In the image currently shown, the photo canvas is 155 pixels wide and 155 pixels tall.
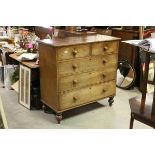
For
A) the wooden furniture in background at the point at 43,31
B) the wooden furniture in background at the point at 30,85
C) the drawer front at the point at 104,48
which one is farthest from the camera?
the wooden furniture in background at the point at 43,31

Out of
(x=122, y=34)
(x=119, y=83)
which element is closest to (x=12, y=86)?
(x=119, y=83)

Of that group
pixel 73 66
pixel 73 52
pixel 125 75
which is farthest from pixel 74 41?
pixel 125 75

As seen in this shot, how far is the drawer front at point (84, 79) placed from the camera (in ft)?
8.52

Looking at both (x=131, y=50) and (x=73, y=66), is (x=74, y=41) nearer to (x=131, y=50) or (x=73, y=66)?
(x=73, y=66)

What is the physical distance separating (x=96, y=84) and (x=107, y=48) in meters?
0.43

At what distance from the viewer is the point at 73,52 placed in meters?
2.55

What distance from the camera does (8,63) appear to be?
3.79 m

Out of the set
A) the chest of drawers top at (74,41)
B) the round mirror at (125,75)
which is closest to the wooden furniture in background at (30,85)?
the chest of drawers top at (74,41)

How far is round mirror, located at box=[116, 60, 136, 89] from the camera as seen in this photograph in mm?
3705

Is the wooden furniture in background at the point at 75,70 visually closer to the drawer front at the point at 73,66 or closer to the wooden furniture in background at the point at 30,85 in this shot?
the drawer front at the point at 73,66

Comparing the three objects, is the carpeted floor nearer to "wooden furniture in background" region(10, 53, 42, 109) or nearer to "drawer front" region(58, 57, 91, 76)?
"wooden furniture in background" region(10, 53, 42, 109)

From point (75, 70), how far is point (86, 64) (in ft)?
0.51

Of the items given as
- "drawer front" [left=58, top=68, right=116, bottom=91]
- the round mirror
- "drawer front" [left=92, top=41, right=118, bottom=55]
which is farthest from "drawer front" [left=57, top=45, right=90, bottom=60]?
the round mirror

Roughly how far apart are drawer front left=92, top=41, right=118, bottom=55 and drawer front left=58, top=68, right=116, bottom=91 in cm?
23
